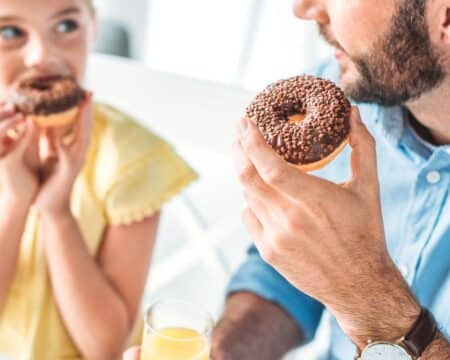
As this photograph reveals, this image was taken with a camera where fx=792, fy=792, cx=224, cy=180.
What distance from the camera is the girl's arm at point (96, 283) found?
1.56 meters

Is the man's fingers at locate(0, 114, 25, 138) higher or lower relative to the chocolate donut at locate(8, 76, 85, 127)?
lower

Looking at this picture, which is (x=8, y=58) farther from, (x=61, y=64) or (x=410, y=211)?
(x=410, y=211)

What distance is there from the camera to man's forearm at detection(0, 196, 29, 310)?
155 centimetres

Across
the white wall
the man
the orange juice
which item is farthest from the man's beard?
the white wall

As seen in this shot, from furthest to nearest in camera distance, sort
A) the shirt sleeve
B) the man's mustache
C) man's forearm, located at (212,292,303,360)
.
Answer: the shirt sleeve < man's forearm, located at (212,292,303,360) < the man's mustache

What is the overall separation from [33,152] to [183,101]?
1.88 ft

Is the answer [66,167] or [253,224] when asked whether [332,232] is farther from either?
[66,167]

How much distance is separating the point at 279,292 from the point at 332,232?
570 millimetres

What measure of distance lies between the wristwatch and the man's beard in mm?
361

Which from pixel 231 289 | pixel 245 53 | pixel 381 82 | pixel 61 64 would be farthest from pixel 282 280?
pixel 245 53

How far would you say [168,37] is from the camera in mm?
2441

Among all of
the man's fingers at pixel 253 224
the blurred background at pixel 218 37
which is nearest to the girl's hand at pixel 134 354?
the man's fingers at pixel 253 224

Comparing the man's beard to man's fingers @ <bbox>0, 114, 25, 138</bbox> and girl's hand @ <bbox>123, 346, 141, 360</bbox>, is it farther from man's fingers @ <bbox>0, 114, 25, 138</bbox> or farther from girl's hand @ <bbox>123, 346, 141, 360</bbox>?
man's fingers @ <bbox>0, 114, 25, 138</bbox>

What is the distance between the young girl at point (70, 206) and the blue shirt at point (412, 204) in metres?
0.41
